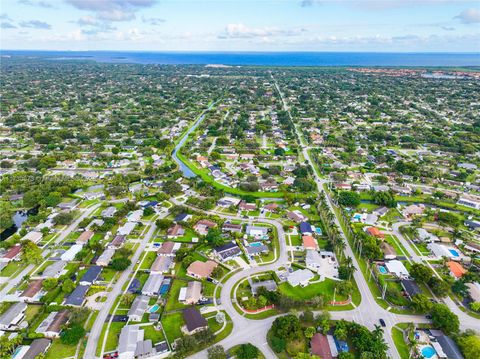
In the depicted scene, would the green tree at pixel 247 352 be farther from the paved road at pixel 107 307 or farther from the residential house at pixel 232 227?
the residential house at pixel 232 227

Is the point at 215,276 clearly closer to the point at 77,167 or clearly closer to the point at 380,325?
the point at 380,325

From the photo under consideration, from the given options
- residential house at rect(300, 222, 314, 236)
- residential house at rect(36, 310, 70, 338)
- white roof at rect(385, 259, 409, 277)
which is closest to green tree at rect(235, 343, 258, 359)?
residential house at rect(36, 310, 70, 338)

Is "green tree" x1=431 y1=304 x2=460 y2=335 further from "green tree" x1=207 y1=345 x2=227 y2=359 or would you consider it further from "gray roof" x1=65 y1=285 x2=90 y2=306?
"gray roof" x1=65 y1=285 x2=90 y2=306

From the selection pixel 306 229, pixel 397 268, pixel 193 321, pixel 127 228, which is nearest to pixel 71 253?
pixel 127 228

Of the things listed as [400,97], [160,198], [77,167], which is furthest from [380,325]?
[400,97]

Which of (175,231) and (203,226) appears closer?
(175,231)

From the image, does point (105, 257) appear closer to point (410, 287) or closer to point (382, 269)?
point (382, 269)
